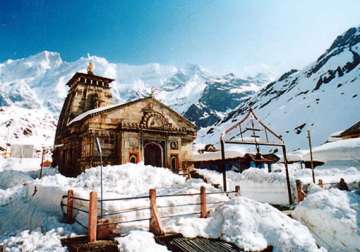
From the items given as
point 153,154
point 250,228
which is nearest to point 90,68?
point 153,154

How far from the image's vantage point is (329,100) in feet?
301

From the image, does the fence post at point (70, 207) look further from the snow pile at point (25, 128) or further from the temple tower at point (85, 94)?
the snow pile at point (25, 128)

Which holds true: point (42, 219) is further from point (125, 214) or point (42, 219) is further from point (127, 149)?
point (127, 149)

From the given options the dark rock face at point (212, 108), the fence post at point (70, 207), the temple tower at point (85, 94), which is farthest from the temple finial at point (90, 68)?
the dark rock face at point (212, 108)

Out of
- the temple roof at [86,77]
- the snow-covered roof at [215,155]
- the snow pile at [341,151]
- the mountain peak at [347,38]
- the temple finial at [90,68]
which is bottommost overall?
A: the snow pile at [341,151]

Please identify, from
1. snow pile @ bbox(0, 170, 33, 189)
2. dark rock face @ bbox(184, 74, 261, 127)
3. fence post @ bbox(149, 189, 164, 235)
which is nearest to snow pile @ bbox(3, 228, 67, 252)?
fence post @ bbox(149, 189, 164, 235)

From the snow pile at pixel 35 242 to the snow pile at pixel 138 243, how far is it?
5.18 ft

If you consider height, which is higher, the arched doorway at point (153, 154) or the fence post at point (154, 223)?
the arched doorway at point (153, 154)

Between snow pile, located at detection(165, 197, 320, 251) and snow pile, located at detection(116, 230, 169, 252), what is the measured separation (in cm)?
132

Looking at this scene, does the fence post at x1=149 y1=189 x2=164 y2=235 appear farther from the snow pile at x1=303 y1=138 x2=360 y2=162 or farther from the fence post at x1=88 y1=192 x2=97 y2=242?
the snow pile at x1=303 y1=138 x2=360 y2=162

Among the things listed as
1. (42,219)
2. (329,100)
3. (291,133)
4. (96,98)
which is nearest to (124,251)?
(42,219)

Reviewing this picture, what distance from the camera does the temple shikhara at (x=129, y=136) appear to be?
21391 mm

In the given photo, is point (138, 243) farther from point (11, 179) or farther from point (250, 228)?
point (11, 179)

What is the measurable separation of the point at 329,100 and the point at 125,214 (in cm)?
9785
